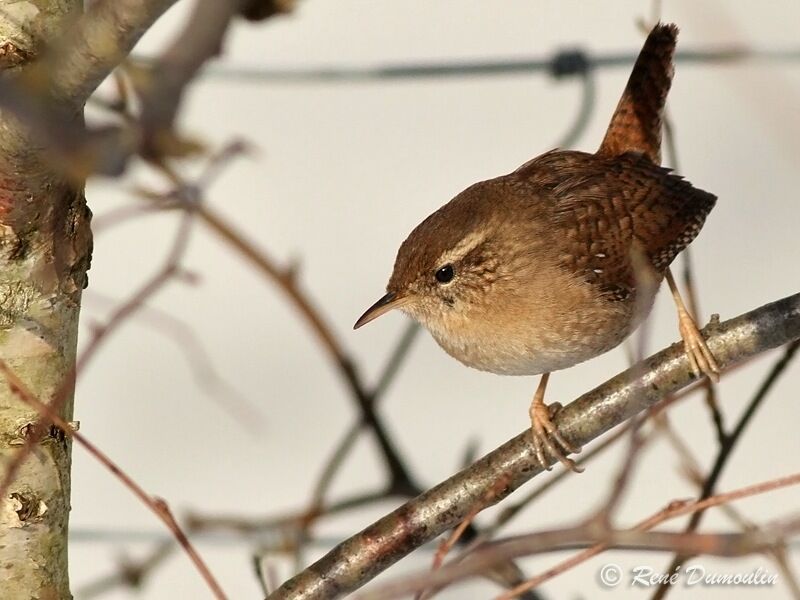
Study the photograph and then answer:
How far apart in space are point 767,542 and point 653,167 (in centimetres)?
150

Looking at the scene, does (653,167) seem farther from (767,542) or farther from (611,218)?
(767,542)

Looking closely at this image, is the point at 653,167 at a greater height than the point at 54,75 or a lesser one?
greater

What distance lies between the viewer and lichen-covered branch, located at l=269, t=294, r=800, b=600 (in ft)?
5.03

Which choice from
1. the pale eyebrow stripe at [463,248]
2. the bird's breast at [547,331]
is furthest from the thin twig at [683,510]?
the pale eyebrow stripe at [463,248]

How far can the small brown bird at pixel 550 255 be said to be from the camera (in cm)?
209

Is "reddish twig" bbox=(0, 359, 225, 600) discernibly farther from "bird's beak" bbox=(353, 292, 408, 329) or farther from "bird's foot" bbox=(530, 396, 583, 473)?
"bird's beak" bbox=(353, 292, 408, 329)

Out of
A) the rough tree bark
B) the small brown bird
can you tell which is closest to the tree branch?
the rough tree bark

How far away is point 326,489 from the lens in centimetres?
267

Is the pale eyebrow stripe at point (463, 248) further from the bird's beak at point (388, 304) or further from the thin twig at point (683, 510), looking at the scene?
Result: the thin twig at point (683, 510)

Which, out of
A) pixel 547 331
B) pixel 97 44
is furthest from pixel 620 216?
pixel 97 44

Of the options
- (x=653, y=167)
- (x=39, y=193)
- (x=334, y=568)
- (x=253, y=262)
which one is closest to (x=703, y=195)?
(x=653, y=167)

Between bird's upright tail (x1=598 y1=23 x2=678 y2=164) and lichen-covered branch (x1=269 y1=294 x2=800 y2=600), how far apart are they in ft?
2.68

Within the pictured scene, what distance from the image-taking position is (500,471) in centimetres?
157

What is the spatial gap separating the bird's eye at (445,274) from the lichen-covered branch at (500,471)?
2.13 ft
